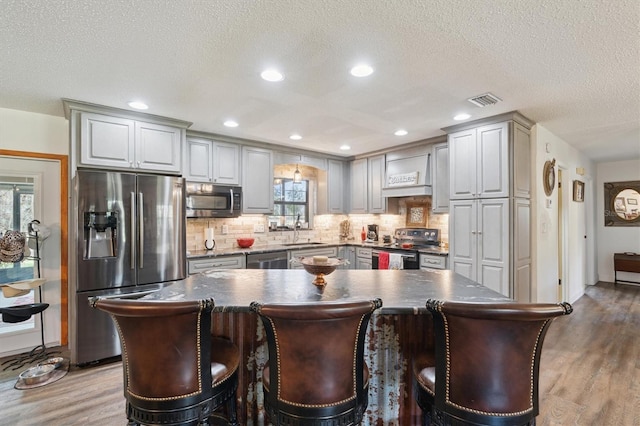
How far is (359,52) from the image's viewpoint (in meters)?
2.04

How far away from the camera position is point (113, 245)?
119 inches

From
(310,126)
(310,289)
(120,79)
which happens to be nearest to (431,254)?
(310,126)

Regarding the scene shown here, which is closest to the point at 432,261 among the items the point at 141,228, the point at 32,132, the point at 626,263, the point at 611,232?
the point at 141,228

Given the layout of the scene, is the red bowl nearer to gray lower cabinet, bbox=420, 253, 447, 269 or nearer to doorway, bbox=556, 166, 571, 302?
gray lower cabinet, bbox=420, 253, 447, 269

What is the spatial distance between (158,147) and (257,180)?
1.42 m

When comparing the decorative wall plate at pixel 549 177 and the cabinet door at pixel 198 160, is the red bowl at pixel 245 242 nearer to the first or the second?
the cabinet door at pixel 198 160

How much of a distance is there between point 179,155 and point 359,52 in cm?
239

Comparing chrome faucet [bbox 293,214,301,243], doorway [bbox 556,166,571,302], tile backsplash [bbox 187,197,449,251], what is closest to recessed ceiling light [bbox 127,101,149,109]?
tile backsplash [bbox 187,197,449,251]

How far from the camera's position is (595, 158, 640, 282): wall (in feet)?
20.1

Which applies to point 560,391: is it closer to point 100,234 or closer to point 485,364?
point 485,364

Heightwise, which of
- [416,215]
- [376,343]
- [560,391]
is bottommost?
[560,391]

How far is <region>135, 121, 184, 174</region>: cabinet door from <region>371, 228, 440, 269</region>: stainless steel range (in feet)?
9.47

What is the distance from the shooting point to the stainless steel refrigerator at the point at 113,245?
2.91m

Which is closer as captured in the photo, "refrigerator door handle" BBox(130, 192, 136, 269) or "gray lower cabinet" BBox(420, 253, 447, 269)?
"refrigerator door handle" BBox(130, 192, 136, 269)
